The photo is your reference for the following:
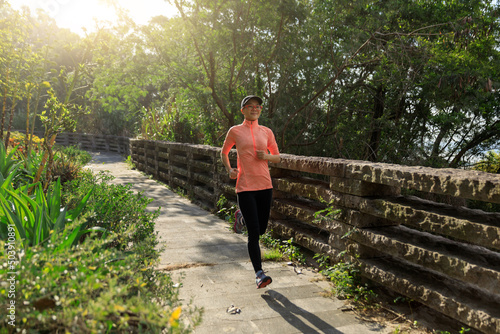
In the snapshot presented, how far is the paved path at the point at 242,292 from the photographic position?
3285 millimetres

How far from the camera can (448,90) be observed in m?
A: 10.2

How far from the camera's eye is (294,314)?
3.50 m

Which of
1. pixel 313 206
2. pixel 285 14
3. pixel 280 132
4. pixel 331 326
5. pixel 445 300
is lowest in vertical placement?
pixel 331 326

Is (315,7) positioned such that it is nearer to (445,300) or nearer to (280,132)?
(280,132)

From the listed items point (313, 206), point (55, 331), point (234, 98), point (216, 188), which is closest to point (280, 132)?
point (234, 98)

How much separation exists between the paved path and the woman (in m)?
0.41

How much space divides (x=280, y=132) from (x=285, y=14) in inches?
122

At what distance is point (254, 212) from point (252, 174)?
0.41 metres

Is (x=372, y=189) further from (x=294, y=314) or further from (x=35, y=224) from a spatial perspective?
(x=35, y=224)

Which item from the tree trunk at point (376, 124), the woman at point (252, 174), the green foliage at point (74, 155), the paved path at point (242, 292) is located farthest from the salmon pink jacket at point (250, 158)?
the tree trunk at point (376, 124)

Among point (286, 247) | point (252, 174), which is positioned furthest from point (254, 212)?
point (286, 247)

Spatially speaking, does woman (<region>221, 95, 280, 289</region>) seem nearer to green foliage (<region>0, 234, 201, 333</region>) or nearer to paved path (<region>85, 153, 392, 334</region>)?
paved path (<region>85, 153, 392, 334</region>)

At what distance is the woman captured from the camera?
425 centimetres

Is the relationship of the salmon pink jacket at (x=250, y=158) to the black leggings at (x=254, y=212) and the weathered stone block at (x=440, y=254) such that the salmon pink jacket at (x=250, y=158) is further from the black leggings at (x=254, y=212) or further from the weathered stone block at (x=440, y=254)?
the weathered stone block at (x=440, y=254)
